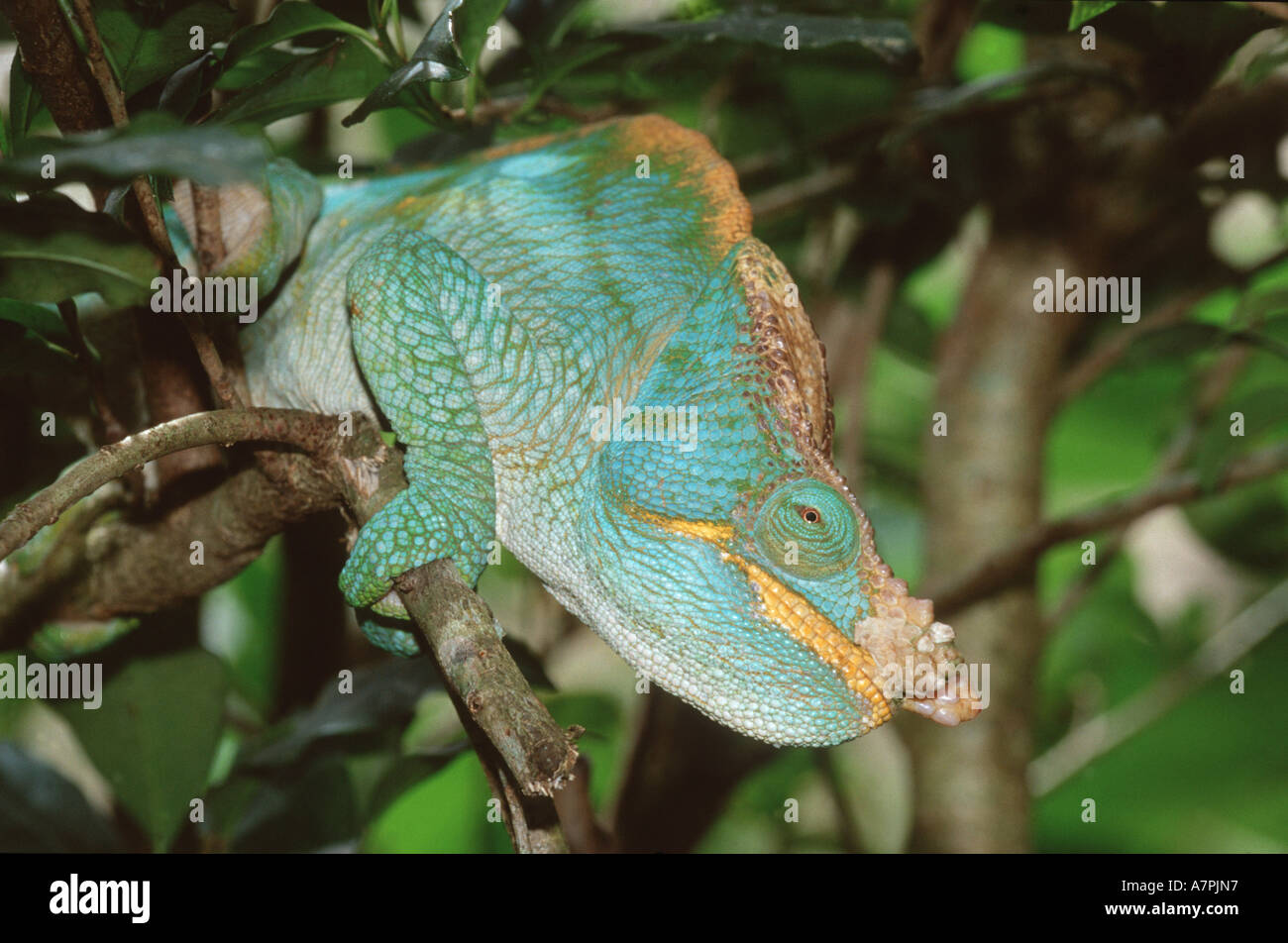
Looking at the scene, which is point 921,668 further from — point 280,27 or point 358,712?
point 280,27

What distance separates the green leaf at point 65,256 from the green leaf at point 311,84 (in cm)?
31

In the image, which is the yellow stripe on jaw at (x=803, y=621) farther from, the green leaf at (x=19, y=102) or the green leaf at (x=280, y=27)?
the green leaf at (x=19, y=102)

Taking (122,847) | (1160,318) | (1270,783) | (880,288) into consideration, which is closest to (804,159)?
(880,288)

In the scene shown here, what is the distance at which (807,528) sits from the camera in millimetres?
1766

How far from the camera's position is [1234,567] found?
4250mm

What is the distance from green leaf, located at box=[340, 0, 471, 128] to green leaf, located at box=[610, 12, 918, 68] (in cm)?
57

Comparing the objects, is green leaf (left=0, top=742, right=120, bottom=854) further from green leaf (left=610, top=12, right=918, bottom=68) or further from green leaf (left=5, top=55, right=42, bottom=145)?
green leaf (left=610, top=12, right=918, bottom=68)

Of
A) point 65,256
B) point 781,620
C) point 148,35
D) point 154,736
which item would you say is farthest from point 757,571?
point 154,736

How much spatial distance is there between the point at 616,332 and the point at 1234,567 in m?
3.27

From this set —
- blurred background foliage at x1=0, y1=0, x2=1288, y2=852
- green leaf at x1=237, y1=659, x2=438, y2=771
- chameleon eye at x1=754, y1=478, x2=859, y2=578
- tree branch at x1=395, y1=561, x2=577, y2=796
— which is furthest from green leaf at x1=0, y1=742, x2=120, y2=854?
chameleon eye at x1=754, y1=478, x2=859, y2=578

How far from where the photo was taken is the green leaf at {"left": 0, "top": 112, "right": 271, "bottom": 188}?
1.02 m

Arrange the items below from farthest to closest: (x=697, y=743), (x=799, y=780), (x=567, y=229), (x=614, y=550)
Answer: (x=799, y=780) < (x=697, y=743) < (x=567, y=229) < (x=614, y=550)
